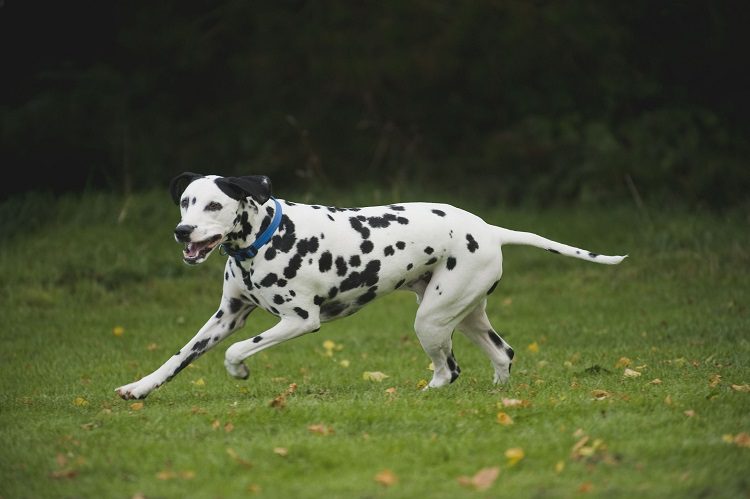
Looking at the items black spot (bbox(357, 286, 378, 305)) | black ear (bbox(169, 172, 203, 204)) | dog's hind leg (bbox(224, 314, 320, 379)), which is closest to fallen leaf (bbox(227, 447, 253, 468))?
dog's hind leg (bbox(224, 314, 320, 379))

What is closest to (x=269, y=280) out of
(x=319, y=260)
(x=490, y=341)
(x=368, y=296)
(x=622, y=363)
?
(x=319, y=260)

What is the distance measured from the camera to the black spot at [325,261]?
7.93 m

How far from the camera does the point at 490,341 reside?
8648 millimetres

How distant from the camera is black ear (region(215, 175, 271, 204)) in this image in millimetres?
7570

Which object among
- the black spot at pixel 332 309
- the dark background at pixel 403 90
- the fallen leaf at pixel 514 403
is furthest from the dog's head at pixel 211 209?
the dark background at pixel 403 90

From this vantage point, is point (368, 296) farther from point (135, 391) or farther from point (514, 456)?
point (514, 456)

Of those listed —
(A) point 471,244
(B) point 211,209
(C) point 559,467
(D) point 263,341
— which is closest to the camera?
(C) point 559,467

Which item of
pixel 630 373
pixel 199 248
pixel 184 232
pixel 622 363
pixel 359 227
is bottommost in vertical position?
pixel 622 363

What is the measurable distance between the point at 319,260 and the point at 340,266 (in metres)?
0.17

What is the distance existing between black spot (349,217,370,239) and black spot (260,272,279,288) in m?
0.74

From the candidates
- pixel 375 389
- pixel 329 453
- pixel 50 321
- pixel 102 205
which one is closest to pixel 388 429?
pixel 329 453

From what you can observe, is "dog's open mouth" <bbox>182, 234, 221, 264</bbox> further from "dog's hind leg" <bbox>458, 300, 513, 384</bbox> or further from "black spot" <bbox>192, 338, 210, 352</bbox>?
"dog's hind leg" <bbox>458, 300, 513, 384</bbox>

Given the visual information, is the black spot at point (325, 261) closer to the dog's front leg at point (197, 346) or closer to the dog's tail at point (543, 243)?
the dog's front leg at point (197, 346)

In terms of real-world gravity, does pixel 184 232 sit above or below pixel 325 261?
above
